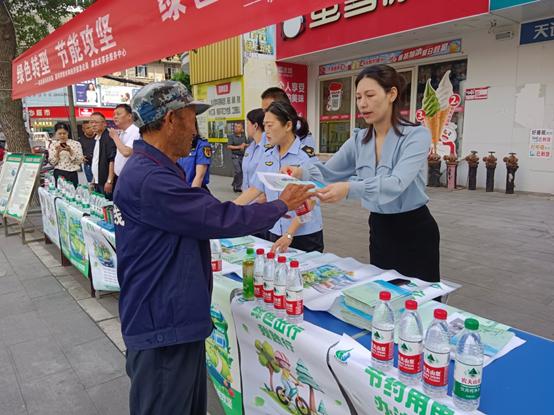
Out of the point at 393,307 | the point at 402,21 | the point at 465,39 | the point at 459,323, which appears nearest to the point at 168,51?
the point at 393,307

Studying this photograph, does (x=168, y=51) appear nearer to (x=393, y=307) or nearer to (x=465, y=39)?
(x=393, y=307)

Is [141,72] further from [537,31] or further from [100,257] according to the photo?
[100,257]

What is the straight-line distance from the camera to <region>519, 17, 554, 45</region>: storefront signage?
24.2 ft

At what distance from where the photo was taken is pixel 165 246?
136 cm

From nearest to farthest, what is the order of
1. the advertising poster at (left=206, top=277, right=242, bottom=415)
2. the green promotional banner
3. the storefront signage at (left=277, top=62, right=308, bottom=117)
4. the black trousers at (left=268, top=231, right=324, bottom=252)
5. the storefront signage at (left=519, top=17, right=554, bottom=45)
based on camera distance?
the advertising poster at (left=206, top=277, right=242, bottom=415), the black trousers at (left=268, top=231, right=324, bottom=252), the green promotional banner, the storefront signage at (left=519, top=17, right=554, bottom=45), the storefront signage at (left=277, top=62, right=308, bottom=117)

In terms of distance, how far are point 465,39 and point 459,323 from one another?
8634 millimetres

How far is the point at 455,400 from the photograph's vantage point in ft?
3.53

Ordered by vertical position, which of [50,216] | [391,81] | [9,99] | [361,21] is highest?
[361,21]

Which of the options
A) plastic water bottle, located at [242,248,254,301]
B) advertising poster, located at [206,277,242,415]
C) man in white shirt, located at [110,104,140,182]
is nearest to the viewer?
plastic water bottle, located at [242,248,254,301]

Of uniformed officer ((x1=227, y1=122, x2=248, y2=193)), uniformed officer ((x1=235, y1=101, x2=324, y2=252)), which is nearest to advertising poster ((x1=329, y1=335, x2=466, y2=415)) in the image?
uniformed officer ((x1=235, y1=101, x2=324, y2=252))

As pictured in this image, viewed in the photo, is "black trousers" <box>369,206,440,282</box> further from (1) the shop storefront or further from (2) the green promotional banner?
(1) the shop storefront

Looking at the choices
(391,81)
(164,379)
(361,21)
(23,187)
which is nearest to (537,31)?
(361,21)

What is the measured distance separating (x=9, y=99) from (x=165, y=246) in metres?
7.18

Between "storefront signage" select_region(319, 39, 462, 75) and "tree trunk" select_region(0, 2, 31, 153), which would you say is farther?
"storefront signage" select_region(319, 39, 462, 75)
